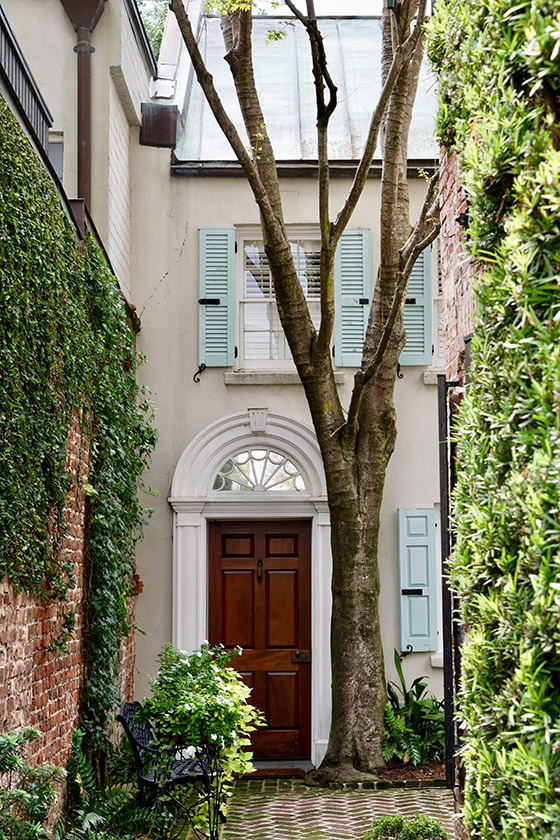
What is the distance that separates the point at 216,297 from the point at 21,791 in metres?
6.71

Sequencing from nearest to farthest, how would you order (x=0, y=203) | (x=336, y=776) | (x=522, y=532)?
(x=522, y=532) → (x=0, y=203) → (x=336, y=776)

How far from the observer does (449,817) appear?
7.75 meters

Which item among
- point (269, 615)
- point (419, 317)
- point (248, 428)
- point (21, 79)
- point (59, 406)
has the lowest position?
point (269, 615)

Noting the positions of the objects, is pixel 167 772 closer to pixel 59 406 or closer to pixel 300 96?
pixel 59 406

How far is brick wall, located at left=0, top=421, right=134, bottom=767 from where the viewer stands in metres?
5.21

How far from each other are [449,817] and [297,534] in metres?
3.73

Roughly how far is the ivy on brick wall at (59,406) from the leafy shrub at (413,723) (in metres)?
2.88

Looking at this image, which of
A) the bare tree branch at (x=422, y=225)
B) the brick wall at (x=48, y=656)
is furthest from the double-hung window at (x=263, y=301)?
the brick wall at (x=48, y=656)

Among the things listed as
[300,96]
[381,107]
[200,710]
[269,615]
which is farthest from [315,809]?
[300,96]

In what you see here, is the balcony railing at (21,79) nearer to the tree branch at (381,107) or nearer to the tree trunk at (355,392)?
the tree trunk at (355,392)

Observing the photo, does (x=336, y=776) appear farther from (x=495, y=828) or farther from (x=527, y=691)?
(x=527, y=691)

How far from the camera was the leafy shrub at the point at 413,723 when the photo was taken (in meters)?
9.37

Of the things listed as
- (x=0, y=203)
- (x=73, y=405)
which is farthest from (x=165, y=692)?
(x=0, y=203)

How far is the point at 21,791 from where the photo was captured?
4.82 meters
